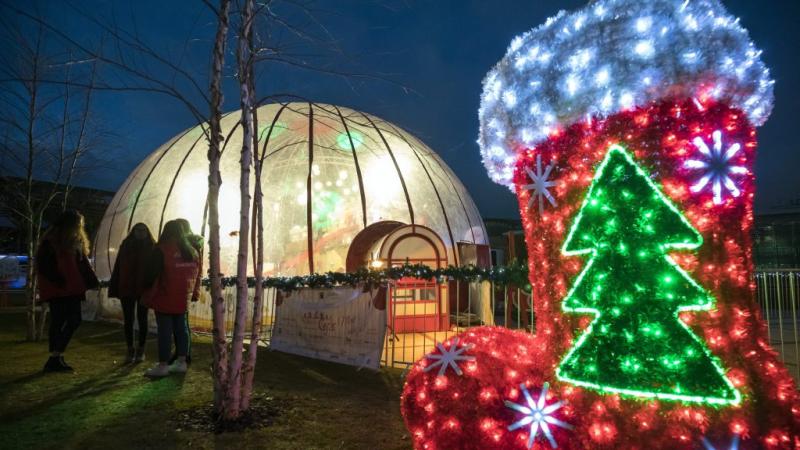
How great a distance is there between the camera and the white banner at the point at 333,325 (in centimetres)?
577

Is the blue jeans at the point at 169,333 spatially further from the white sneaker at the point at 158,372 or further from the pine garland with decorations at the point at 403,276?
the pine garland with decorations at the point at 403,276

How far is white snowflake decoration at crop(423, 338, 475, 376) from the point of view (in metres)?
2.38

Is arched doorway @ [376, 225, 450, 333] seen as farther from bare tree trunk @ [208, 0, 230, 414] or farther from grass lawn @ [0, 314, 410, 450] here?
bare tree trunk @ [208, 0, 230, 414]

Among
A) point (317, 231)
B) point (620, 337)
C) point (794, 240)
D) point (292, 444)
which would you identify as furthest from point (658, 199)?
point (794, 240)

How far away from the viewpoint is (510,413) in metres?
2.14

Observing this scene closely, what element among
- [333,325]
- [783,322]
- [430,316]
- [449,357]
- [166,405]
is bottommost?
[783,322]

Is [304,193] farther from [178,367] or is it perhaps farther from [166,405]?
[166,405]

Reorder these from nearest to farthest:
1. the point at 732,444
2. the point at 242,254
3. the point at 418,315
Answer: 1. the point at 732,444
2. the point at 242,254
3. the point at 418,315

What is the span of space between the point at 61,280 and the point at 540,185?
16.3ft

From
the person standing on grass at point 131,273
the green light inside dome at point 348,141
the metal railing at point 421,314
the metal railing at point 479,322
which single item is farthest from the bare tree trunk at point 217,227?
the green light inside dome at point 348,141

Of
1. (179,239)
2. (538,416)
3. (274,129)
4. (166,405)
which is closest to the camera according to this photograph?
(538,416)

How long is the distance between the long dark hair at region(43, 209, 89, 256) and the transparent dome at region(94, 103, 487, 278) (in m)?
3.59

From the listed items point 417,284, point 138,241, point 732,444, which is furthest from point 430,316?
point 732,444

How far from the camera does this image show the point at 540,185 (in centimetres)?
223
